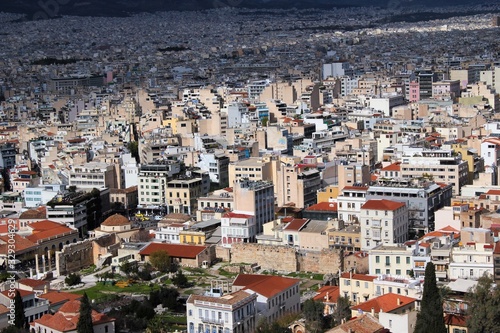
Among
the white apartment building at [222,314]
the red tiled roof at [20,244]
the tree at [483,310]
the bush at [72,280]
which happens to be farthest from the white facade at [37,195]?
the tree at [483,310]

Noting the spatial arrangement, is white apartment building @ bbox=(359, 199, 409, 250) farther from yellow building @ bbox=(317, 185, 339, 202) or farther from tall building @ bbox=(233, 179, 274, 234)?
yellow building @ bbox=(317, 185, 339, 202)

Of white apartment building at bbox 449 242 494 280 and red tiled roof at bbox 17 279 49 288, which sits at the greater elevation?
white apartment building at bbox 449 242 494 280

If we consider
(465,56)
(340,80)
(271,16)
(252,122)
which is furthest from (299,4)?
(252,122)

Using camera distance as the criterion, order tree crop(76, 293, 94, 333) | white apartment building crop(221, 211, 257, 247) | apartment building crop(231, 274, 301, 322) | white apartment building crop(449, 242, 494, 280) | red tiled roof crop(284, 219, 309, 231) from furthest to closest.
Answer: white apartment building crop(221, 211, 257, 247) → red tiled roof crop(284, 219, 309, 231) → white apartment building crop(449, 242, 494, 280) → apartment building crop(231, 274, 301, 322) → tree crop(76, 293, 94, 333)

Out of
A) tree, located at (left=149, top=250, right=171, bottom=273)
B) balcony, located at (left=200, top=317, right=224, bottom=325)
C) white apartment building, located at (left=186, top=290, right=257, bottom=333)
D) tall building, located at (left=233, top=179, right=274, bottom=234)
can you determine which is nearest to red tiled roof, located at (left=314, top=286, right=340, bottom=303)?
white apartment building, located at (left=186, top=290, right=257, bottom=333)

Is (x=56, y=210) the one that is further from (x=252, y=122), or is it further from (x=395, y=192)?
(x=252, y=122)

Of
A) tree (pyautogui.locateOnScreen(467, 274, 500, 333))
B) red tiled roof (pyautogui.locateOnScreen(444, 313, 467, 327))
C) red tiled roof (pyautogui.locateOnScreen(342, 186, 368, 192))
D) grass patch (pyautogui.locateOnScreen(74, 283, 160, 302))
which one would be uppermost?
red tiled roof (pyautogui.locateOnScreen(342, 186, 368, 192))

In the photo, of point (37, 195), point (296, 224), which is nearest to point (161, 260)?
point (296, 224)

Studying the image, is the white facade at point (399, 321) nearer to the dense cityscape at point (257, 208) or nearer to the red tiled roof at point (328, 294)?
the dense cityscape at point (257, 208)
